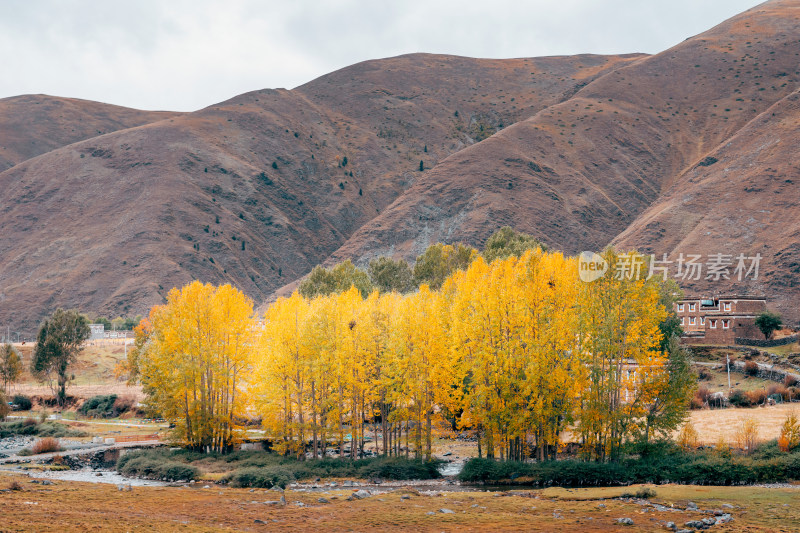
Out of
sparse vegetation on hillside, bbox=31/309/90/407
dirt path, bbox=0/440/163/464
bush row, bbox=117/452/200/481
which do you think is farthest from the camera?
sparse vegetation on hillside, bbox=31/309/90/407

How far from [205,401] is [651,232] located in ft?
409

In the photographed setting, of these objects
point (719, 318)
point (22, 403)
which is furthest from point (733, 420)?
point (22, 403)

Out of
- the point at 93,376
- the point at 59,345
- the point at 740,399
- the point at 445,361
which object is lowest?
the point at 740,399

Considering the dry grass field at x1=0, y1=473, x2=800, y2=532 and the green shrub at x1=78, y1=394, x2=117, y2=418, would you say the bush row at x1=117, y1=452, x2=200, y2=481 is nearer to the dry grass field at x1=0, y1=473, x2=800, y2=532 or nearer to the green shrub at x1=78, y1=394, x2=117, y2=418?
the dry grass field at x1=0, y1=473, x2=800, y2=532

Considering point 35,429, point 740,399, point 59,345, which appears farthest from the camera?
point 59,345

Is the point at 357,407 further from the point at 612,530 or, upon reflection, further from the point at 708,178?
the point at 708,178

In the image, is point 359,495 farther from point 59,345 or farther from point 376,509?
point 59,345

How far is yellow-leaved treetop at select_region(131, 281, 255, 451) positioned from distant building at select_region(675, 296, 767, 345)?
200ft

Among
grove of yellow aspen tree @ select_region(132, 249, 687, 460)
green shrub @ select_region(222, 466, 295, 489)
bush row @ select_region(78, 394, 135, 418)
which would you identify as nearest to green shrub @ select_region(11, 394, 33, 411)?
bush row @ select_region(78, 394, 135, 418)

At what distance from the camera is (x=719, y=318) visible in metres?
95.0

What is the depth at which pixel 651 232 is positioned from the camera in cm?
15800

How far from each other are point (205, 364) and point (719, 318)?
68554mm

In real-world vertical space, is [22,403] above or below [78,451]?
above

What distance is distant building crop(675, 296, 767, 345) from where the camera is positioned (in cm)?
9375
